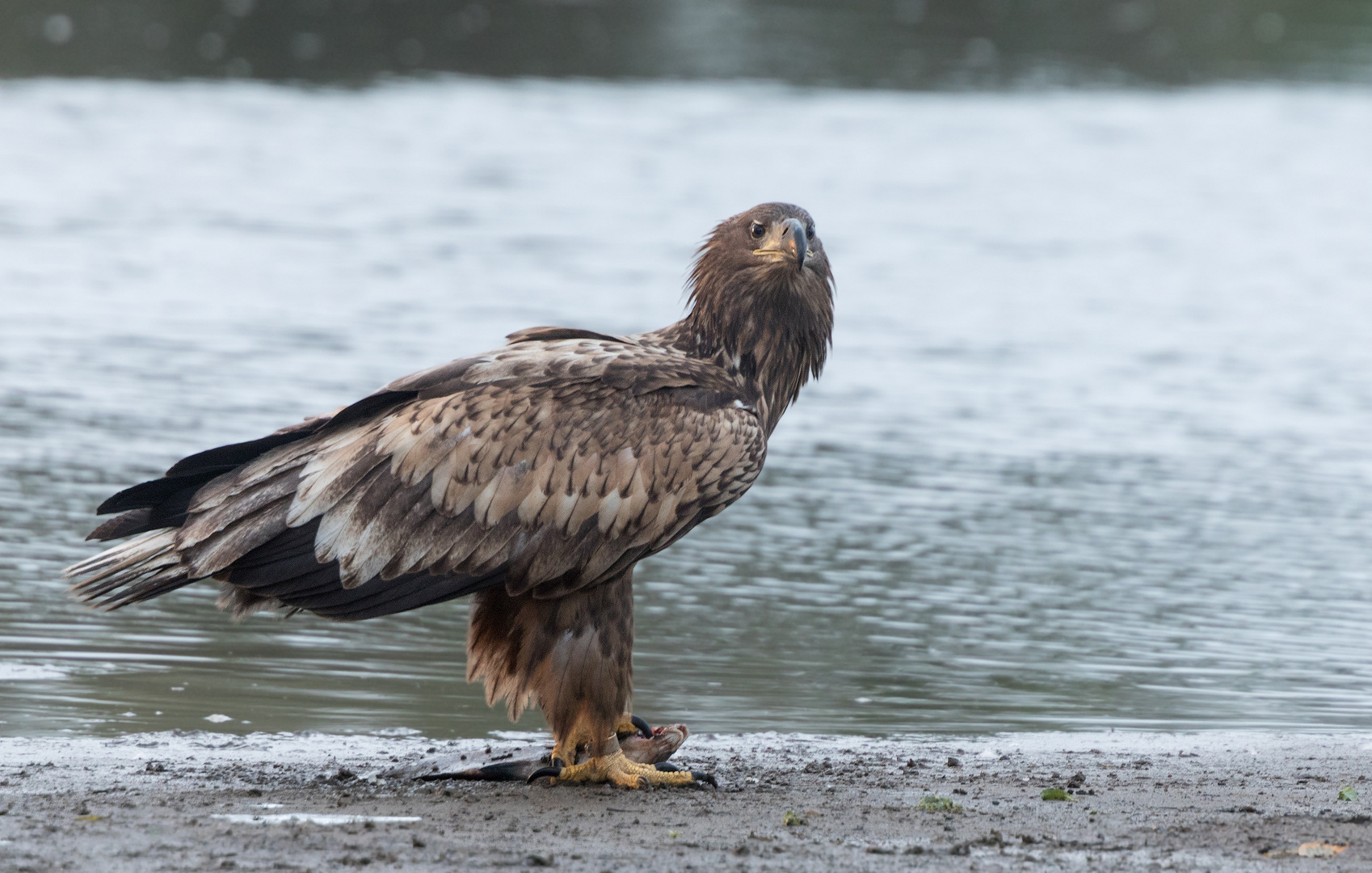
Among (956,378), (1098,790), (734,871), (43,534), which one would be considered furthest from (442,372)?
(956,378)

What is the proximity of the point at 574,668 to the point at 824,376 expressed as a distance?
24.9ft

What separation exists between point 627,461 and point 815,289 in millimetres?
1091

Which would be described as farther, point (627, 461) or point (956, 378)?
point (956, 378)

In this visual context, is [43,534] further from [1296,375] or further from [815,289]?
[1296,375]

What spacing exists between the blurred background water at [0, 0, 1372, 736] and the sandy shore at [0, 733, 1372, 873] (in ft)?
1.32

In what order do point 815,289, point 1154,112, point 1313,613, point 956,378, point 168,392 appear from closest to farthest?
point 815,289, point 1313,613, point 168,392, point 956,378, point 1154,112

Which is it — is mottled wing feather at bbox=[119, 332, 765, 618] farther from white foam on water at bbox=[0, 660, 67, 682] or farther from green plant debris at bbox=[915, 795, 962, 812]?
white foam on water at bbox=[0, 660, 67, 682]

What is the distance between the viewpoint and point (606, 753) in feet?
20.1

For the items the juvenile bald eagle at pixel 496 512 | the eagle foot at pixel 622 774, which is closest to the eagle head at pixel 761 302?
the juvenile bald eagle at pixel 496 512

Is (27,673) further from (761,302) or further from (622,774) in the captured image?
(761,302)

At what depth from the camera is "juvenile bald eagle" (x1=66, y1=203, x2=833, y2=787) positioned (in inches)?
232

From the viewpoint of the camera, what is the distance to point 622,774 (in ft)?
20.1

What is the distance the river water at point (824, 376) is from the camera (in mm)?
7586

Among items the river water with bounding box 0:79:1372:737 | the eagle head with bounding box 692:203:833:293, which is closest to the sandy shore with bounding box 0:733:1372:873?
the river water with bounding box 0:79:1372:737
